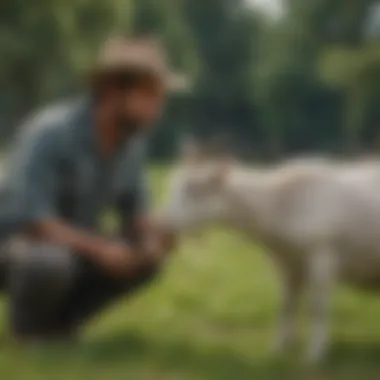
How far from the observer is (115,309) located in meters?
3.57

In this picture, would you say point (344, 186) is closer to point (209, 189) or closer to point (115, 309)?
point (209, 189)

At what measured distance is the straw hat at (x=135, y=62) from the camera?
113 inches

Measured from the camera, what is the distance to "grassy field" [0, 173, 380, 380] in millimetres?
2777

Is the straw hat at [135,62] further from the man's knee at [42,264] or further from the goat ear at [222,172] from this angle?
the man's knee at [42,264]

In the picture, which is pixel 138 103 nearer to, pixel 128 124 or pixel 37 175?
pixel 128 124

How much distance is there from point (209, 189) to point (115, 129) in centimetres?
39

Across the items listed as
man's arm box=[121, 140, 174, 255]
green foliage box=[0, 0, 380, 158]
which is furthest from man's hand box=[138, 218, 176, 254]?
green foliage box=[0, 0, 380, 158]

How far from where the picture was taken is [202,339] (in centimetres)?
318

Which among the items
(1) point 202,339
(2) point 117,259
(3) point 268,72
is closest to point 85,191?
(2) point 117,259

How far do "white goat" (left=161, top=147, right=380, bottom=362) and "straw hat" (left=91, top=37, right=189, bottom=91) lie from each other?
330 millimetres

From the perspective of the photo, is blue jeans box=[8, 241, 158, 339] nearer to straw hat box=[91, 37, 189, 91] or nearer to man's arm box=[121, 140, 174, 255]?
man's arm box=[121, 140, 174, 255]

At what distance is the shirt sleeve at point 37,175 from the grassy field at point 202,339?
16.2 inches

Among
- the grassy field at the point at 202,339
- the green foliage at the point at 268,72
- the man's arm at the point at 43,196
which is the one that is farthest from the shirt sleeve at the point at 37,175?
the green foliage at the point at 268,72

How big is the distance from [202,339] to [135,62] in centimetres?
90
